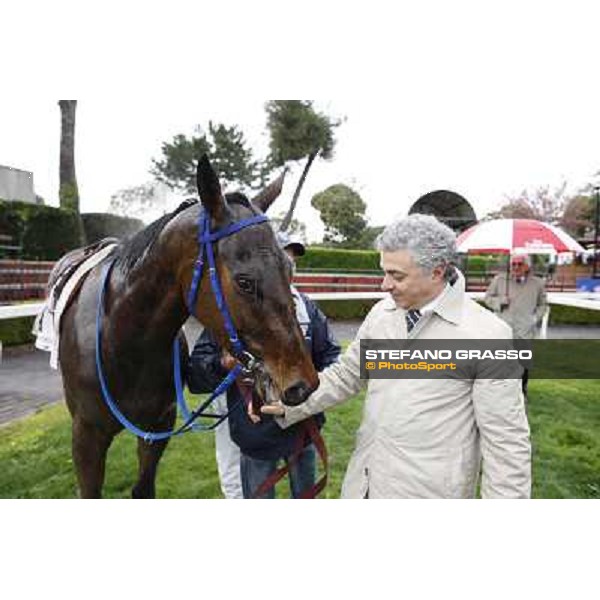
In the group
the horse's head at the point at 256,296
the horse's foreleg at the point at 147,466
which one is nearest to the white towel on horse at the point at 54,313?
the horse's foreleg at the point at 147,466

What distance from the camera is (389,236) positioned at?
41.5 inches

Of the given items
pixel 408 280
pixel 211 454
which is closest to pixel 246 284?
pixel 408 280

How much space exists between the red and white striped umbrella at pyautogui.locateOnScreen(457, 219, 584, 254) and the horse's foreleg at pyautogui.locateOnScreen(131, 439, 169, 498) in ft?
4.02

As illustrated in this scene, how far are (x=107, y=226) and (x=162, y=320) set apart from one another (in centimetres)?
39

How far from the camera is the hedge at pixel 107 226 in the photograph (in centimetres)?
153

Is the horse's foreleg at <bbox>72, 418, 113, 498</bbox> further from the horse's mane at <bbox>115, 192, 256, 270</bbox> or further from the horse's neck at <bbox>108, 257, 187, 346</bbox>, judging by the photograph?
the horse's mane at <bbox>115, 192, 256, 270</bbox>

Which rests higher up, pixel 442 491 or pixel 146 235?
pixel 146 235

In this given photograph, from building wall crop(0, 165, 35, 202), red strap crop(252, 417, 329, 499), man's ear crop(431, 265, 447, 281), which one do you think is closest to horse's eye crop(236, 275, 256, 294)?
man's ear crop(431, 265, 447, 281)

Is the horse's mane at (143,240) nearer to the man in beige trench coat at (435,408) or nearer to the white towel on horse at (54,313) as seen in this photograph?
the white towel on horse at (54,313)

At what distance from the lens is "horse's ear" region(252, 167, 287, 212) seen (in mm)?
1322

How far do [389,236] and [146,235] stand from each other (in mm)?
726

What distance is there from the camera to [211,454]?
2.27m

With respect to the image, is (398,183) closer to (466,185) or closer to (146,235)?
(466,185)

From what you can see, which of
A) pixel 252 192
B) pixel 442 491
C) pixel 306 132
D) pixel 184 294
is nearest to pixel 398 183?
pixel 306 132
